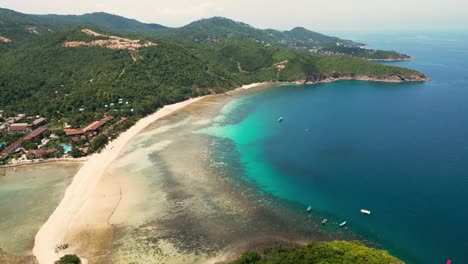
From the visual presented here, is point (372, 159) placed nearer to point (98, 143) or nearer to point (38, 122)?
point (98, 143)

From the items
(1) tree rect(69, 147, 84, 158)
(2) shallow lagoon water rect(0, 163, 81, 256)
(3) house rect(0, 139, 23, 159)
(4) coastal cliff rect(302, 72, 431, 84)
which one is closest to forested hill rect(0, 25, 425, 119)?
(4) coastal cliff rect(302, 72, 431, 84)

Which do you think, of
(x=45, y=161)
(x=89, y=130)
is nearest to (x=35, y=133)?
(x=89, y=130)

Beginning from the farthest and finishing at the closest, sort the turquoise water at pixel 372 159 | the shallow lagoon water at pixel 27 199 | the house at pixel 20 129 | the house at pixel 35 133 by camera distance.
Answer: the house at pixel 20 129, the house at pixel 35 133, the turquoise water at pixel 372 159, the shallow lagoon water at pixel 27 199

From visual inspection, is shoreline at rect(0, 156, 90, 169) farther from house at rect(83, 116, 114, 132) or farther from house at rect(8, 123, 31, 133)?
house at rect(8, 123, 31, 133)

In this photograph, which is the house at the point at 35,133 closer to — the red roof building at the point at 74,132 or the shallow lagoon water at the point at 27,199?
the red roof building at the point at 74,132

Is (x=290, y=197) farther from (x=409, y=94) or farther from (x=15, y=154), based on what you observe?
(x=409, y=94)

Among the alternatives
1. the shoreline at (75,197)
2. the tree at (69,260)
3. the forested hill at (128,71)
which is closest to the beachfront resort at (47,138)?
the shoreline at (75,197)
